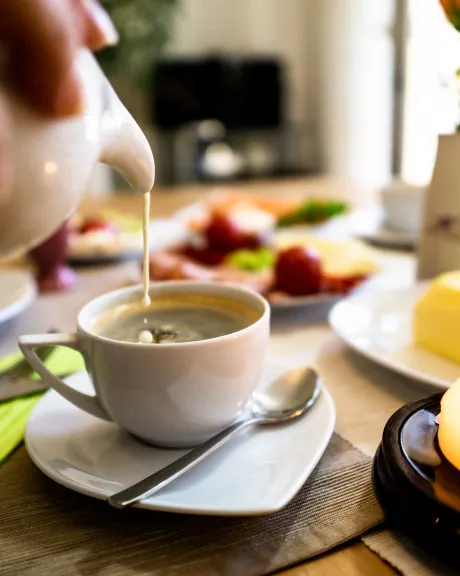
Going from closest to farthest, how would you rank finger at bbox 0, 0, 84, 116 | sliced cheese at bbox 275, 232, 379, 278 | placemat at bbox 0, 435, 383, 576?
finger at bbox 0, 0, 84, 116
placemat at bbox 0, 435, 383, 576
sliced cheese at bbox 275, 232, 379, 278

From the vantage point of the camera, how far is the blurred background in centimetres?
391

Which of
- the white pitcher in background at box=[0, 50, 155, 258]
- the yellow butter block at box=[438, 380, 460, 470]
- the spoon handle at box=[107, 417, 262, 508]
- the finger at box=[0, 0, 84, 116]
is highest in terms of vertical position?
the finger at box=[0, 0, 84, 116]

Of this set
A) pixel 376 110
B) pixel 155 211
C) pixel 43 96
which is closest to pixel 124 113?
pixel 43 96

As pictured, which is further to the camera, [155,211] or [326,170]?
[326,170]

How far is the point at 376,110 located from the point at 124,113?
4.15 meters

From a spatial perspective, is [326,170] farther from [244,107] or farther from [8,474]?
[8,474]

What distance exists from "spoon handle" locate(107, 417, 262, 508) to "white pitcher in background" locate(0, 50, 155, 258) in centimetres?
18

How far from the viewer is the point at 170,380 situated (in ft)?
1.55

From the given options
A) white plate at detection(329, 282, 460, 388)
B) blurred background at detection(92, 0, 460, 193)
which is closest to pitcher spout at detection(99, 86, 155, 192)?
white plate at detection(329, 282, 460, 388)

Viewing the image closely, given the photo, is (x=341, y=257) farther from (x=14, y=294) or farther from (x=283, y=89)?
(x=283, y=89)

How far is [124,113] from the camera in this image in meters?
0.39

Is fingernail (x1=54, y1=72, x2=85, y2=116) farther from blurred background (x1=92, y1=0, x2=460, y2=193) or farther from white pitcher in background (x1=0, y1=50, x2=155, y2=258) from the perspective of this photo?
blurred background (x1=92, y1=0, x2=460, y2=193)

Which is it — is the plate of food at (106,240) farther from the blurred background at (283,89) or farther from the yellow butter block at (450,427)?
the blurred background at (283,89)

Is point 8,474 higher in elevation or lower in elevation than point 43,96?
lower
